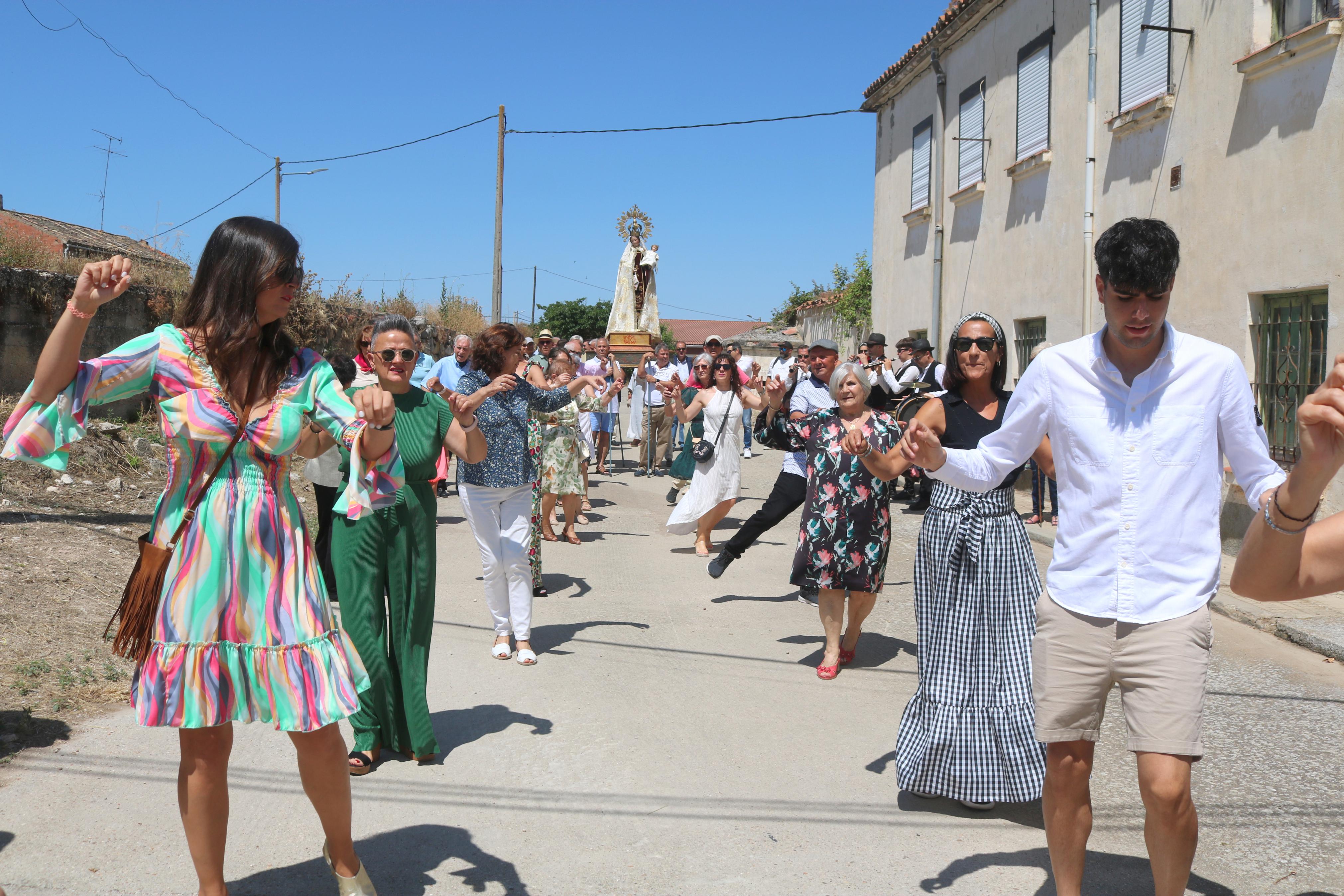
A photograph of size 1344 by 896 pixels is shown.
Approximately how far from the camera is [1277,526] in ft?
7.31

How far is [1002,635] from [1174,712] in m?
1.48

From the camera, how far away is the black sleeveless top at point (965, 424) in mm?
4402

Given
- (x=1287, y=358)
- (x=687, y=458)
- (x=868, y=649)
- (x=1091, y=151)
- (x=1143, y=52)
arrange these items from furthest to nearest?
(x=1091, y=151) < (x=687, y=458) < (x=1143, y=52) < (x=1287, y=358) < (x=868, y=649)

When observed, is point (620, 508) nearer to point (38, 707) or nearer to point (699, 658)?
point (699, 658)

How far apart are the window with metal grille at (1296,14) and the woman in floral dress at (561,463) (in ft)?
24.3

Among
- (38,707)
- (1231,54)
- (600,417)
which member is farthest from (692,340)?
(38,707)

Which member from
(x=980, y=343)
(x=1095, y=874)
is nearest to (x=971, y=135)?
(x=980, y=343)

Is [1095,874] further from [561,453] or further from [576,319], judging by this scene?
[576,319]

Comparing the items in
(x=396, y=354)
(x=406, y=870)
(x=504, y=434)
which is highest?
(x=396, y=354)

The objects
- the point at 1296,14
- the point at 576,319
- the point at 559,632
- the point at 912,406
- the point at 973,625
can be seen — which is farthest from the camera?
the point at 576,319

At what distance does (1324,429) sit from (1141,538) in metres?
0.93

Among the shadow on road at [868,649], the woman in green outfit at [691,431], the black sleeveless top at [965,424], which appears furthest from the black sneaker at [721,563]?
the black sleeveless top at [965,424]

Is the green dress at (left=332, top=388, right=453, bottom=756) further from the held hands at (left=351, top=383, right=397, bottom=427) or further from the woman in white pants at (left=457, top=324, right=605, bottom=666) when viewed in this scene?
the held hands at (left=351, top=383, right=397, bottom=427)

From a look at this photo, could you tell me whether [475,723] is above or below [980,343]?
below
